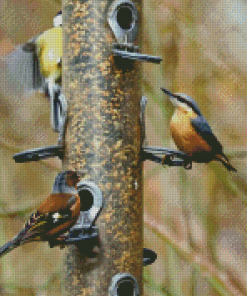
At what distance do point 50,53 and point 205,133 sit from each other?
142cm

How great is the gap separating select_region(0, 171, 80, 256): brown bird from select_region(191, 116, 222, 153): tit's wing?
0.87 metres

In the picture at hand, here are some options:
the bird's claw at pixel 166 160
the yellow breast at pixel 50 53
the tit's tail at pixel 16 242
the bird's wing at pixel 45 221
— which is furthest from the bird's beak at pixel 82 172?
the yellow breast at pixel 50 53

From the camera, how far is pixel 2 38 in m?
7.59

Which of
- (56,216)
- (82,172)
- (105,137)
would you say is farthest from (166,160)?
(56,216)

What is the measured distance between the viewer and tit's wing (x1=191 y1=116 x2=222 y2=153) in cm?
395

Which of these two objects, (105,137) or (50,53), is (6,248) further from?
(50,53)

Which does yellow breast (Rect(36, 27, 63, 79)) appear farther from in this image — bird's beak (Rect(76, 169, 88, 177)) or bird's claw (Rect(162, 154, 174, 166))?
bird's claw (Rect(162, 154, 174, 166))

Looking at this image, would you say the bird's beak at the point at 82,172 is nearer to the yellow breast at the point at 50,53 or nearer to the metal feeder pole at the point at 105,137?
the metal feeder pole at the point at 105,137

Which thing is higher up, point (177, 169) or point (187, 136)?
point (187, 136)

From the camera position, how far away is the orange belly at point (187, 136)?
3.91m

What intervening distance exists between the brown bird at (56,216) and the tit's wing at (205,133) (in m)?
0.87

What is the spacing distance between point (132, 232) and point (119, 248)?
0.13 metres

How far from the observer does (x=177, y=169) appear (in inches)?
277

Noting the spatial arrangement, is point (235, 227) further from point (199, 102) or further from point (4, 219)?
point (4, 219)
